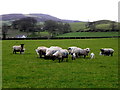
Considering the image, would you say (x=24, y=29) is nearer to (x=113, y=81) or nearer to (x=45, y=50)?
(x=45, y=50)

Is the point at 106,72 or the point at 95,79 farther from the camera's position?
the point at 106,72

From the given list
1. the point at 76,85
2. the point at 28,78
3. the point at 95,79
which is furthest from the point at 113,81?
the point at 28,78

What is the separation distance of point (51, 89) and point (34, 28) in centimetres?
17226

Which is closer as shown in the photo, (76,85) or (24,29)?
(76,85)

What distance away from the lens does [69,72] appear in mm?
17797

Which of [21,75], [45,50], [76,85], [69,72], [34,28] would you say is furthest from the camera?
[34,28]

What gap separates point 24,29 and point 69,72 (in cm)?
16897

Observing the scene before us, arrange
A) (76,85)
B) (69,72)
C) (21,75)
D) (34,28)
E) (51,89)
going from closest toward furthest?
1. (51,89)
2. (76,85)
3. (21,75)
4. (69,72)
5. (34,28)

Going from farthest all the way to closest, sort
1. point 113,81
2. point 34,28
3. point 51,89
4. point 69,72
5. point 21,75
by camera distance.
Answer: point 34,28, point 69,72, point 21,75, point 113,81, point 51,89

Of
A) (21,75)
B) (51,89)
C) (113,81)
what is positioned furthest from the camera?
(21,75)

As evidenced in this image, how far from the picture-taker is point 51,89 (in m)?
12.6

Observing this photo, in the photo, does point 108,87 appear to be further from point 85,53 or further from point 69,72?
point 85,53

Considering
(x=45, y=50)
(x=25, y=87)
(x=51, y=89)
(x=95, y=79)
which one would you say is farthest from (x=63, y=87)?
(x=45, y=50)

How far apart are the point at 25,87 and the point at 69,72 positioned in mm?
5538
